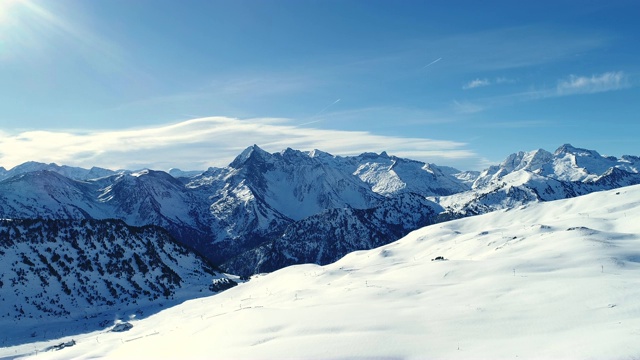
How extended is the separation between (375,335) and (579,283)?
1434 centimetres

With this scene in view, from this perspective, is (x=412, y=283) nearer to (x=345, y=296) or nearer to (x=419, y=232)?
(x=345, y=296)

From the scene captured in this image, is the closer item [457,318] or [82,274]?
[457,318]

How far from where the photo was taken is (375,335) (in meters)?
20.0

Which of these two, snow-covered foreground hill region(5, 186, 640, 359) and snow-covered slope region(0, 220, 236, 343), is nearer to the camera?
snow-covered foreground hill region(5, 186, 640, 359)

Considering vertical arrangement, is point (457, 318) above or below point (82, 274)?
above

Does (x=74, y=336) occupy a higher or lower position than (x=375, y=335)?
lower

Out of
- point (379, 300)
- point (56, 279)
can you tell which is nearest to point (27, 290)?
point (56, 279)

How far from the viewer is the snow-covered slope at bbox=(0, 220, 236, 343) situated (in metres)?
76.7

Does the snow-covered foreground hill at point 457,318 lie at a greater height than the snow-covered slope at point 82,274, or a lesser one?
greater

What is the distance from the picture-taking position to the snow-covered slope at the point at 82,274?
76.7m

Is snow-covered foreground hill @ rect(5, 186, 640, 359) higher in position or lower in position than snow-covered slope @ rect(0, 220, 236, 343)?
higher

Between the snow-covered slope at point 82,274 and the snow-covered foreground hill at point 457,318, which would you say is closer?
the snow-covered foreground hill at point 457,318

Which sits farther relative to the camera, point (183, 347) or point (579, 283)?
point (579, 283)

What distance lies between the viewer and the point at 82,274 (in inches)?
3568
